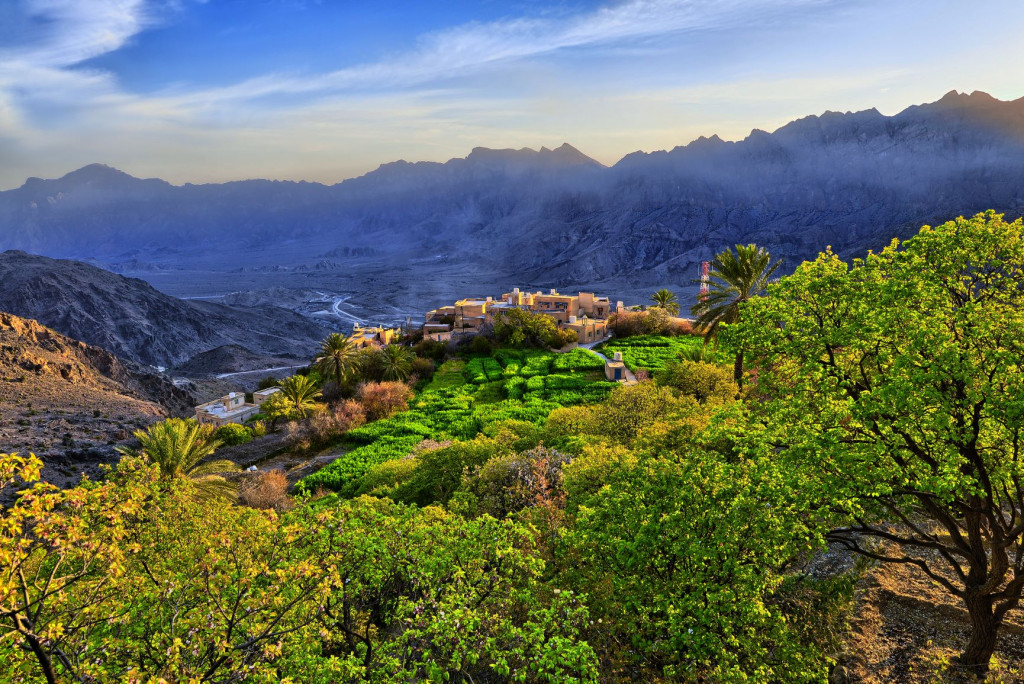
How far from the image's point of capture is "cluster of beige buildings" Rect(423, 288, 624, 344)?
71.8 metres

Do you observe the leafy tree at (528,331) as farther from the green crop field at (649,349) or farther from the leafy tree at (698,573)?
the leafy tree at (698,573)

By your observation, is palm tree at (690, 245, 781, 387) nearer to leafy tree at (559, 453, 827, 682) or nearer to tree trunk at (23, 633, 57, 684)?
leafy tree at (559, 453, 827, 682)

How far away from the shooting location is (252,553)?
1240 centimetres

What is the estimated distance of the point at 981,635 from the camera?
12.5 metres

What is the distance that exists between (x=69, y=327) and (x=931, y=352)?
6581 inches

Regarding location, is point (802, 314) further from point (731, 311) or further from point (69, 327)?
point (69, 327)

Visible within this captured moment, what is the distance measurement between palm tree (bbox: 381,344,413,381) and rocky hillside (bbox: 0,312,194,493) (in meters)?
25.0

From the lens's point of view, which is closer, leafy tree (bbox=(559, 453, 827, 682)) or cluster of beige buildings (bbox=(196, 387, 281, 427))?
leafy tree (bbox=(559, 453, 827, 682))

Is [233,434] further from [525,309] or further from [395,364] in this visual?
[525,309]

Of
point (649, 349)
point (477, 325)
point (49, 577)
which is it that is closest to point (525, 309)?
point (477, 325)

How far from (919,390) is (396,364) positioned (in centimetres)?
5129

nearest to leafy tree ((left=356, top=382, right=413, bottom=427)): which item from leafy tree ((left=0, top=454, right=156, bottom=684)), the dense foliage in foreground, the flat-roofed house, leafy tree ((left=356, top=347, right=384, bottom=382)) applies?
leafy tree ((left=356, top=347, right=384, bottom=382))

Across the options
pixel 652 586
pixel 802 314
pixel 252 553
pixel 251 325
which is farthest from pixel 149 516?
pixel 251 325

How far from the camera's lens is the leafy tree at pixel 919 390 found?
35.9ft
